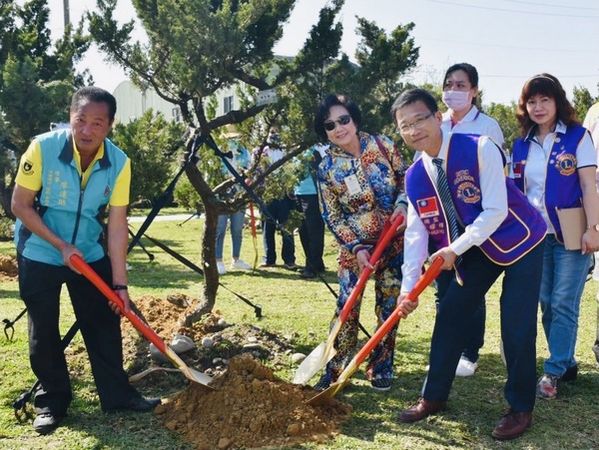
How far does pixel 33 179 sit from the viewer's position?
3.36m

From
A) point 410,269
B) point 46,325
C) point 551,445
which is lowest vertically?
point 551,445

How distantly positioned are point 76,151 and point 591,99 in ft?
45.7

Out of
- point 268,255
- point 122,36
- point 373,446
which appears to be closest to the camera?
point 373,446

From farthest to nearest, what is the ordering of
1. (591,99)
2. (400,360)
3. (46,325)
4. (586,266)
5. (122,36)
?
(591,99)
(400,360)
(122,36)
(586,266)
(46,325)

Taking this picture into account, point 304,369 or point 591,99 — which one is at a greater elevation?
point 591,99

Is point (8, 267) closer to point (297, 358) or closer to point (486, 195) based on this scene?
point (297, 358)

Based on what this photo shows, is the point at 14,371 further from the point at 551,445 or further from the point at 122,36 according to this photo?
the point at 551,445

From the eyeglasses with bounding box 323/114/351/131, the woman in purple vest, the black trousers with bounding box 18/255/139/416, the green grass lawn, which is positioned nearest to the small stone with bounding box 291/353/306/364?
the green grass lawn

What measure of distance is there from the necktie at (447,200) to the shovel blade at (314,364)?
107 cm

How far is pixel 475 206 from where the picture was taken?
3.19 m

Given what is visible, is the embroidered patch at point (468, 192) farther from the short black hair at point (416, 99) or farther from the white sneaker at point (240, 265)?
the white sneaker at point (240, 265)

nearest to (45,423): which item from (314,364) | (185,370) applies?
(185,370)

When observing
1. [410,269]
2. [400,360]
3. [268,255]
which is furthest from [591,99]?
[410,269]

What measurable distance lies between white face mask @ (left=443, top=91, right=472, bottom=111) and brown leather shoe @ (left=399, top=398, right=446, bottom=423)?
1.68m
